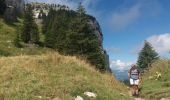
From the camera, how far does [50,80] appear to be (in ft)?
56.0

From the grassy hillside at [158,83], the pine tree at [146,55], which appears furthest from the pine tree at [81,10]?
the grassy hillside at [158,83]

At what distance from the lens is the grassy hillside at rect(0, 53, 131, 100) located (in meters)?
15.5

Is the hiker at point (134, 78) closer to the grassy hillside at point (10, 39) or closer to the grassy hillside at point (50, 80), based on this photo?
the grassy hillside at point (50, 80)

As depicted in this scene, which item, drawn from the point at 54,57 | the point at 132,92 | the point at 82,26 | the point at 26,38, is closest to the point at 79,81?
the point at 54,57

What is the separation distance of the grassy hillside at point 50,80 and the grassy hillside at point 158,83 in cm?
197

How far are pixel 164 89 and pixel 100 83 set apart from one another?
12.5 ft

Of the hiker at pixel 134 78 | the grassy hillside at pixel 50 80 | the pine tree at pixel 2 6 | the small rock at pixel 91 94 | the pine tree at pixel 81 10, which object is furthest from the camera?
the pine tree at pixel 2 6

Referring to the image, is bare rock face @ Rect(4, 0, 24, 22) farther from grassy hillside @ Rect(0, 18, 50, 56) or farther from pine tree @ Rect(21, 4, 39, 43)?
pine tree @ Rect(21, 4, 39, 43)

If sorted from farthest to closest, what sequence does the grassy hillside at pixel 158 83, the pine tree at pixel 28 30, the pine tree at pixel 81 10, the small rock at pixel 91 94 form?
the pine tree at pixel 28 30, the pine tree at pixel 81 10, the grassy hillside at pixel 158 83, the small rock at pixel 91 94

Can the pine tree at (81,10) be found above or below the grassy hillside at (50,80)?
above

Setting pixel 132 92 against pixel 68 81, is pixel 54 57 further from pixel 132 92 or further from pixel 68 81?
pixel 132 92

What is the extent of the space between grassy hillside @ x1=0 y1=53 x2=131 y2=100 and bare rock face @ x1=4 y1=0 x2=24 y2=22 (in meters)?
108

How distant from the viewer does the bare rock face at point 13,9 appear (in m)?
127

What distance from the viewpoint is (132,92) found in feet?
71.3
